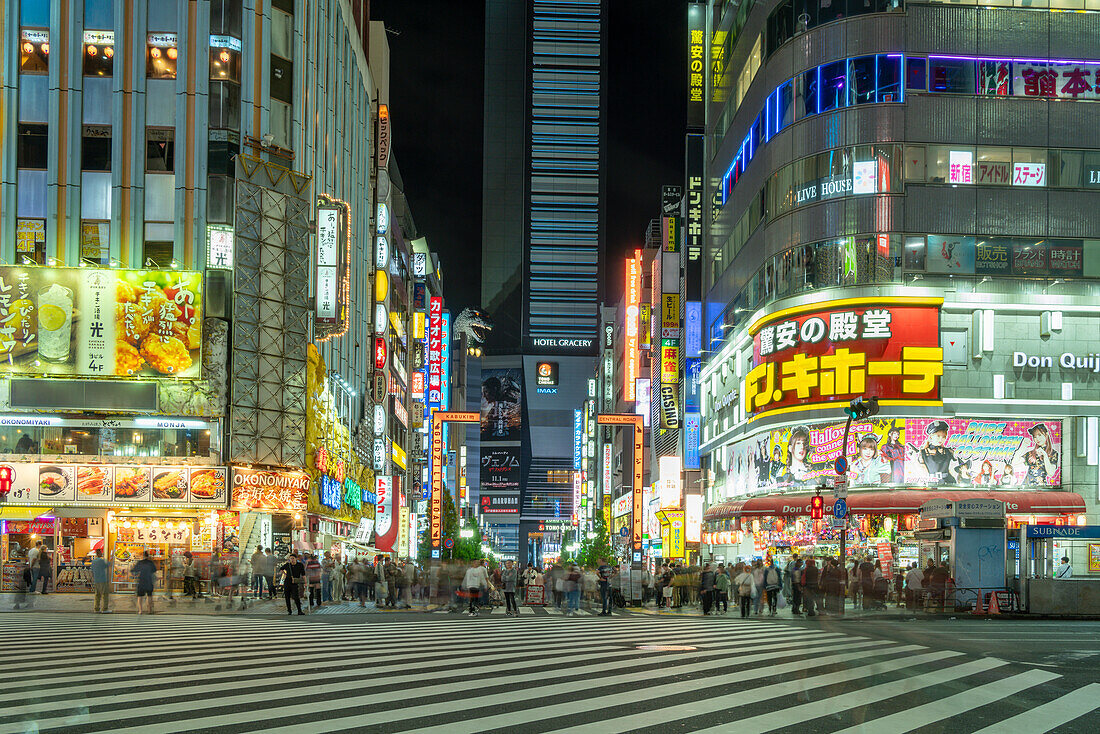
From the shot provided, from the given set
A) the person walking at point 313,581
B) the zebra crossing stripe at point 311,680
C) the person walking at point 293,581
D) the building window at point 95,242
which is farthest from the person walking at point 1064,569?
the building window at point 95,242

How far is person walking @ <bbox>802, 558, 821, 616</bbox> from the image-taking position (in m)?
31.3

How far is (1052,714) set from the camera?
10992 mm

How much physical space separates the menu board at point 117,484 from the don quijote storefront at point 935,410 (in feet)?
A: 70.4

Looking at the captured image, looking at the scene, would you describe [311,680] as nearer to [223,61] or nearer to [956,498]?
[956,498]

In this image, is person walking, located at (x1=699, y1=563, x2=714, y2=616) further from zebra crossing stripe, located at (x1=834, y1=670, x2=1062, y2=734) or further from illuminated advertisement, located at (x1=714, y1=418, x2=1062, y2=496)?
zebra crossing stripe, located at (x1=834, y1=670, x2=1062, y2=734)

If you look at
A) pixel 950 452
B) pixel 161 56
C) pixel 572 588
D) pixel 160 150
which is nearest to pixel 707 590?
pixel 572 588

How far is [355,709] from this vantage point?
10797 mm

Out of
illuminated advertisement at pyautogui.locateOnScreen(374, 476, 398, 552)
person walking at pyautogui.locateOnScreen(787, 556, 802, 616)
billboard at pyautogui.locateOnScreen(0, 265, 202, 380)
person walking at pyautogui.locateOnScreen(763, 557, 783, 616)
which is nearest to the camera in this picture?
person walking at pyautogui.locateOnScreen(787, 556, 802, 616)

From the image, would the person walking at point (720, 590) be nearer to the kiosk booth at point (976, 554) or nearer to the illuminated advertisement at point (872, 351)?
the kiosk booth at point (976, 554)

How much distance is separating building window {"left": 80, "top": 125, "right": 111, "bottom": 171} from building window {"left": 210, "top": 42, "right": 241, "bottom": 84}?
4.55 metres

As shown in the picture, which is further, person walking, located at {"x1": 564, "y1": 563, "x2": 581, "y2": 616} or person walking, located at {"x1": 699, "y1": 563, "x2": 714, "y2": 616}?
person walking, located at {"x1": 699, "y1": 563, "x2": 714, "y2": 616}

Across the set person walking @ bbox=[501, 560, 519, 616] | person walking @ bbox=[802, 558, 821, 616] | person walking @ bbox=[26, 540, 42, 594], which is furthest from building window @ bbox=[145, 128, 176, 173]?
person walking @ bbox=[802, 558, 821, 616]

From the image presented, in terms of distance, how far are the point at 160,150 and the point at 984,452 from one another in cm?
3239

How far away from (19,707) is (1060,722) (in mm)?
9481
